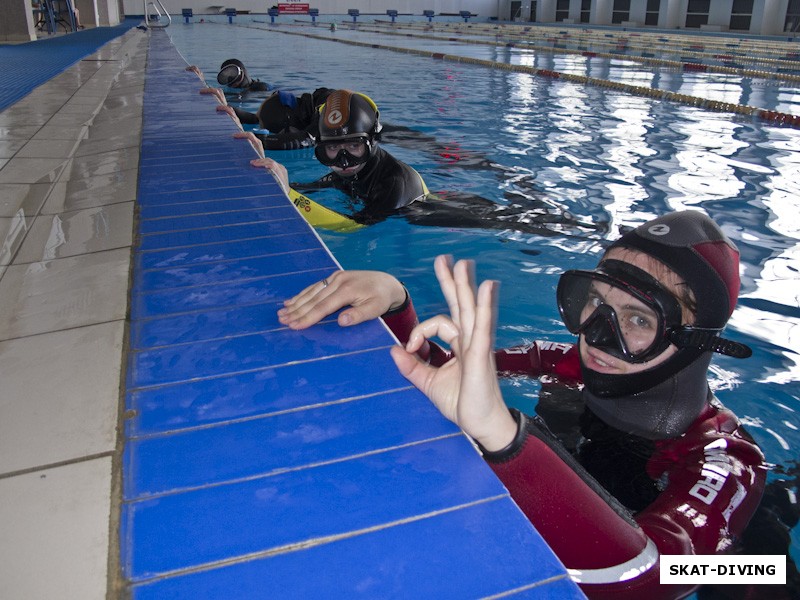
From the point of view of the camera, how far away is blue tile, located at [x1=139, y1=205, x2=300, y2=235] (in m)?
2.51

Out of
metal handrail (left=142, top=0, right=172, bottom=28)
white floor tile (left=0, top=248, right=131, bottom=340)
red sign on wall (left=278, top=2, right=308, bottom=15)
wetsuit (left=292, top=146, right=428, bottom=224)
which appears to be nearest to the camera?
white floor tile (left=0, top=248, right=131, bottom=340)

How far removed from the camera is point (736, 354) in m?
1.56

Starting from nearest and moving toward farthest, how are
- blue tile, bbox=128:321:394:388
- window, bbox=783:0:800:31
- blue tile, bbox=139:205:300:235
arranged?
blue tile, bbox=128:321:394:388
blue tile, bbox=139:205:300:235
window, bbox=783:0:800:31

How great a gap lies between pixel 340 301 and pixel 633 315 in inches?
30.5

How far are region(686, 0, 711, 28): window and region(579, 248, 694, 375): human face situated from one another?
2853 centimetres

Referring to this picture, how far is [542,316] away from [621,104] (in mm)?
7287

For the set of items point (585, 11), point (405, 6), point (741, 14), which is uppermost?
point (405, 6)

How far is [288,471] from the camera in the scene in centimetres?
117

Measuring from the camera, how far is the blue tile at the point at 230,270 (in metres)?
2.01

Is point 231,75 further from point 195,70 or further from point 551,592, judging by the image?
point 551,592

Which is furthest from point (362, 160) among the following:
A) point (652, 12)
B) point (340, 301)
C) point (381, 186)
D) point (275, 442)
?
point (652, 12)

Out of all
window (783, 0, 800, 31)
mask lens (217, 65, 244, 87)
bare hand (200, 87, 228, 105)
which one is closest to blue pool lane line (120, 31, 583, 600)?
bare hand (200, 87, 228, 105)

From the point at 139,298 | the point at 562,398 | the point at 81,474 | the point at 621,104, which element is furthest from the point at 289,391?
the point at 621,104

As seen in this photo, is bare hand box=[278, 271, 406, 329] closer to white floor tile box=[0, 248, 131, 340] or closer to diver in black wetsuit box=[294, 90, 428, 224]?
white floor tile box=[0, 248, 131, 340]
